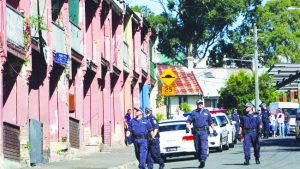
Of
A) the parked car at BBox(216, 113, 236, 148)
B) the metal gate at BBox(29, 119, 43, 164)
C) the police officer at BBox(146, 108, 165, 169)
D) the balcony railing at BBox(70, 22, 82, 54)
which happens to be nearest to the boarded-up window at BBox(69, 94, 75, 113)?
the balcony railing at BBox(70, 22, 82, 54)

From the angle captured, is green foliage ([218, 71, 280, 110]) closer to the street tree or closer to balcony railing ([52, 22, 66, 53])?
the street tree

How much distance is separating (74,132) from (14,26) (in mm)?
9022

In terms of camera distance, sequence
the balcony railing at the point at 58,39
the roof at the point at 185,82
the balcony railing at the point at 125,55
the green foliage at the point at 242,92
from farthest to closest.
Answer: the roof at the point at 185,82 < the green foliage at the point at 242,92 < the balcony railing at the point at 125,55 < the balcony railing at the point at 58,39

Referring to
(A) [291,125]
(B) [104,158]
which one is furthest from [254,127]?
(A) [291,125]

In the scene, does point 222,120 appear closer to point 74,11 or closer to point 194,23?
point 74,11

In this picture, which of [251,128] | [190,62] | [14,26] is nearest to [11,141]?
[14,26]

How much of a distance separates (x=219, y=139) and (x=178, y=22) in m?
43.4

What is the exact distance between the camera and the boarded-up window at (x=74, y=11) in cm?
3156

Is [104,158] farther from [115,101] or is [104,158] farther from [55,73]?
[115,101]

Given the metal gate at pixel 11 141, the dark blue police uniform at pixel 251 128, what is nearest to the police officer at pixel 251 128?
the dark blue police uniform at pixel 251 128

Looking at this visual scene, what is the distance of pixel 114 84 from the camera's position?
1642 inches

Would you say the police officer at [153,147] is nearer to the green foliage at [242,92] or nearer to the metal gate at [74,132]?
the metal gate at [74,132]

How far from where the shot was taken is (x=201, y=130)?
2564cm

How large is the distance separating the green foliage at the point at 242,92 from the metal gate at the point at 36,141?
48.7m
